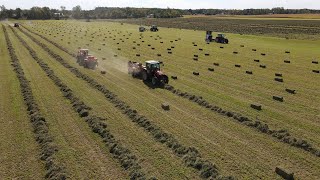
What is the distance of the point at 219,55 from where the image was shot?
38000mm

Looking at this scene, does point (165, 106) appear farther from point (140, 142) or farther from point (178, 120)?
point (140, 142)

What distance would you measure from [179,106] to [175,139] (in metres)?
5.13

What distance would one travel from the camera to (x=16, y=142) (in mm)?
14367

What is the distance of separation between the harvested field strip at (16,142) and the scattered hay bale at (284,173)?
28.2 feet

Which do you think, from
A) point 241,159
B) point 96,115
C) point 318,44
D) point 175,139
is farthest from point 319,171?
point 318,44

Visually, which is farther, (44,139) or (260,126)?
(260,126)

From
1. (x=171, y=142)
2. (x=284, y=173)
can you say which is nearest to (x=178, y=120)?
(x=171, y=142)

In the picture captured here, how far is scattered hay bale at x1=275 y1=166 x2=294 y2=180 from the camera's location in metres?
11.4

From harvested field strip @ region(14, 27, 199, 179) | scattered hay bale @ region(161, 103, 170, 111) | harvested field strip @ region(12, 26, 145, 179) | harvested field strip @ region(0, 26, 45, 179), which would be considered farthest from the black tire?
harvested field strip @ region(0, 26, 45, 179)

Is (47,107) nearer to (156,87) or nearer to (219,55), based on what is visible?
(156,87)

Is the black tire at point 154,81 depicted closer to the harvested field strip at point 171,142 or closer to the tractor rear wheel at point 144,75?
the tractor rear wheel at point 144,75

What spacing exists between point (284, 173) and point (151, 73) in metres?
15.1

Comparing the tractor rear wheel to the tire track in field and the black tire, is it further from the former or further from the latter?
the tire track in field

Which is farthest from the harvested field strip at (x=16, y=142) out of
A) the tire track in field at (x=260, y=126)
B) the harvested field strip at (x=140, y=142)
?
the tire track in field at (x=260, y=126)
